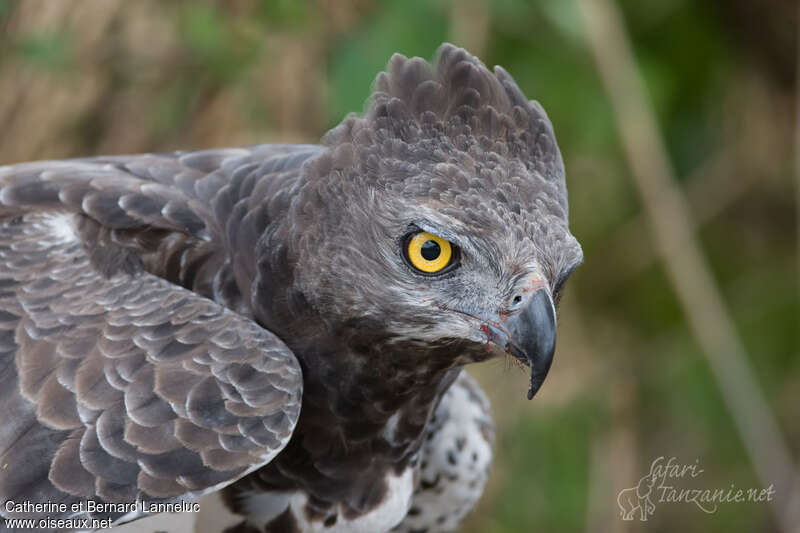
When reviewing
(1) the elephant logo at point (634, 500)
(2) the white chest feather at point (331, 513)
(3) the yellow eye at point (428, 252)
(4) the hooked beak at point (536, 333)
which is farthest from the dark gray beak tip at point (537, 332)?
(1) the elephant logo at point (634, 500)

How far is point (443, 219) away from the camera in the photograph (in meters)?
2.62

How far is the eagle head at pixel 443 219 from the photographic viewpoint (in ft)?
8.56

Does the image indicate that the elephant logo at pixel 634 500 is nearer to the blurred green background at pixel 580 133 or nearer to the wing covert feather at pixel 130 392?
the blurred green background at pixel 580 133

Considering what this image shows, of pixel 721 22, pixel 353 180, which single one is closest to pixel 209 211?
pixel 353 180

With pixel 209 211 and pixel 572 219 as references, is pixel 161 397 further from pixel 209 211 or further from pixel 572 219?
pixel 572 219

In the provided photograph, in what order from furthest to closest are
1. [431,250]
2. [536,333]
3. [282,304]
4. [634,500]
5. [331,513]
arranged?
[634,500] → [331,513] → [282,304] → [431,250] → [536,333]

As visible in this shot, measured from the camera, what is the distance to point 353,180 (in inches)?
112

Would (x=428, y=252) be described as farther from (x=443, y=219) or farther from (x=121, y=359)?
(x=121, y=359)

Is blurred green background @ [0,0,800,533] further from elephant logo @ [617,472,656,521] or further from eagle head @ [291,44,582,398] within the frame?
eagle head @ [291,44,582,398]

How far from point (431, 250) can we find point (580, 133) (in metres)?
3.22

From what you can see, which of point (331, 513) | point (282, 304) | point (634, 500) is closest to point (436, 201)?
point (282, 304)

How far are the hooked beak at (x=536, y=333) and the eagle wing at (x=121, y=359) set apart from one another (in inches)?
26.7

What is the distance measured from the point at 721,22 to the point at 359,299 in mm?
4864

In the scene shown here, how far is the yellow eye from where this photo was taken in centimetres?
266
